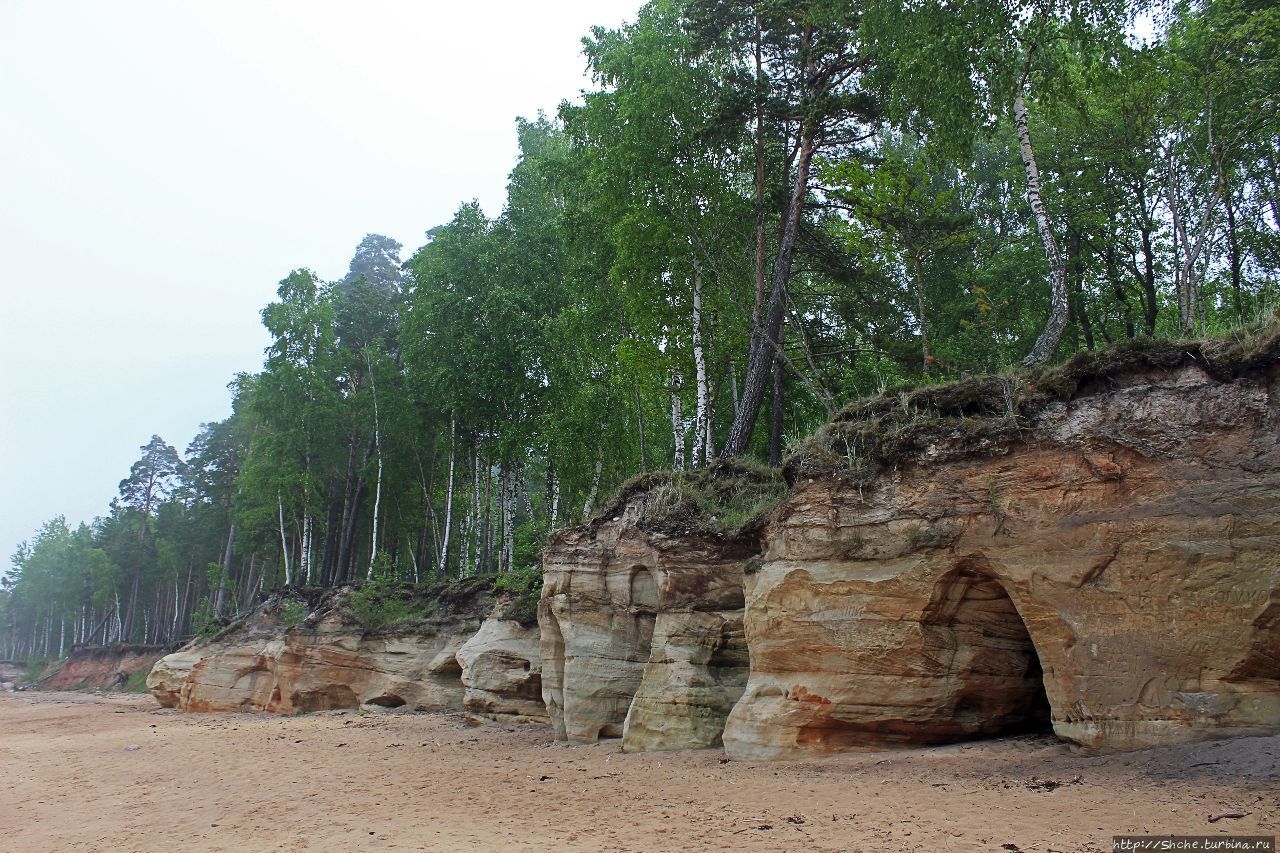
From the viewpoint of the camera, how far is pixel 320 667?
73.9 feet

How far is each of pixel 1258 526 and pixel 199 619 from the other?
38.9 m

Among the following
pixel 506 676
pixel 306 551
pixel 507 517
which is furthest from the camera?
pixel 306 551

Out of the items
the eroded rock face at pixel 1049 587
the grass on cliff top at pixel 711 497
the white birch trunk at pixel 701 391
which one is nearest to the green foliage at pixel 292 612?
the white birch trunk at pixel 701 391

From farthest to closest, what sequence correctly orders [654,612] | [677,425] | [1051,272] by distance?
[677,425] < [654,612] < [1051,272]

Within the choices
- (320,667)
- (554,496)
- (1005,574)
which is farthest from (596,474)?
(1005,574)

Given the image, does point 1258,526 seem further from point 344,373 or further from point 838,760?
point 344,373

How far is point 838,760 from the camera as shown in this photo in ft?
29.9

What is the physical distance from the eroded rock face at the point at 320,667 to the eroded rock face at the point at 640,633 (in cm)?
623

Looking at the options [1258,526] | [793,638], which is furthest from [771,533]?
[1258,526]

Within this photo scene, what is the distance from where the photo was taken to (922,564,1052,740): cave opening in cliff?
9.08 meters

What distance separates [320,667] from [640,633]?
42.9 feet

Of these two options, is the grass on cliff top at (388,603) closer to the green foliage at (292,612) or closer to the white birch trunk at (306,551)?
the green foliage at (292,612)

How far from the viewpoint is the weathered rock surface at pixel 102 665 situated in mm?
41812

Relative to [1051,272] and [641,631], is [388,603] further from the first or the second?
[1051,272]
